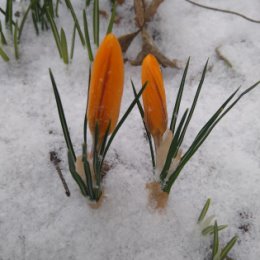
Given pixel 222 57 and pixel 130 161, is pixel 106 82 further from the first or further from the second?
pixel 222 57

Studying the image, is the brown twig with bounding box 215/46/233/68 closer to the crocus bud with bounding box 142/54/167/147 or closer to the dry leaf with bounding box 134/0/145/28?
the dry leaf with bounding box 134/0/145/28

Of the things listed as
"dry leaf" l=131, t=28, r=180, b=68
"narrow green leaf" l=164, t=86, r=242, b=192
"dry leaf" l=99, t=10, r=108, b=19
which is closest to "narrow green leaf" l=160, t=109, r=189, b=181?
"narrow green leaf" l=164, t=86, r=242, b=192

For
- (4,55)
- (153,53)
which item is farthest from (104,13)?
(4,55)

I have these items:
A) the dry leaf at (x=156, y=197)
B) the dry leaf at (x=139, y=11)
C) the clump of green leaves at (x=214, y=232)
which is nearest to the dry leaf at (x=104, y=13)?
the dry leaf at (x=139, y=11)

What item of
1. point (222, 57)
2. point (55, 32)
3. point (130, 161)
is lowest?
point (130, 161)

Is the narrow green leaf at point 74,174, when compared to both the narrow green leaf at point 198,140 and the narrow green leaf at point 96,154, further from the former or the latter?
the narrow green leaf at point 198,140

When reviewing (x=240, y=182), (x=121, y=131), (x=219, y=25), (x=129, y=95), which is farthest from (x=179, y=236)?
(x=219, y=25)
